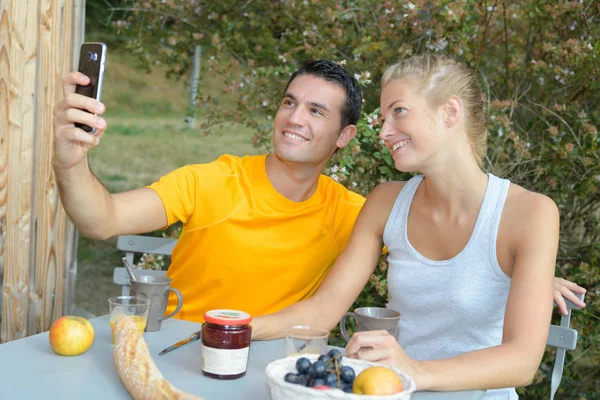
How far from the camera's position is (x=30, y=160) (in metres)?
2.35

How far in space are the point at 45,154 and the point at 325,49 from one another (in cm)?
173

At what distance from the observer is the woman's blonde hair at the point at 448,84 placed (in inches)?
74.5

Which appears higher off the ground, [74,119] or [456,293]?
[74,119]

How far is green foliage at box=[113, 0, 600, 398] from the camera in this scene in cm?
312

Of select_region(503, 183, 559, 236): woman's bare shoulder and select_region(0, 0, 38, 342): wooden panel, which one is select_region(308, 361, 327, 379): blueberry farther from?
select_region(0, 0, 38, 342): wooden panel

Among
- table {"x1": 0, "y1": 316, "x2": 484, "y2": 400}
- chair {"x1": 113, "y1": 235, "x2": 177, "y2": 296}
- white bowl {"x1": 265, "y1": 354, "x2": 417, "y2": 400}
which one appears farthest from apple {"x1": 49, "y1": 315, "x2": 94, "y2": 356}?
chair {"x1": 113, "y1": 235, "x2": 177, "y2": 296}

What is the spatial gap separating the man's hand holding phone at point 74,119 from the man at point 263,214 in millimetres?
351

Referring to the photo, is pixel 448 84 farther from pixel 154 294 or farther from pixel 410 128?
pixel 154 294

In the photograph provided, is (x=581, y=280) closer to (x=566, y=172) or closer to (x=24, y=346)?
(x=566, y=172)

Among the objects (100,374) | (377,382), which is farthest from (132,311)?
(377,382)

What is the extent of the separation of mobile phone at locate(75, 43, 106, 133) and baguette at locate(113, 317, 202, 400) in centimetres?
50

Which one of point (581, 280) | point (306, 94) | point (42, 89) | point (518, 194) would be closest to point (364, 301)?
point (581, 280)

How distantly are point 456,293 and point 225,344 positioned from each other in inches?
28.7

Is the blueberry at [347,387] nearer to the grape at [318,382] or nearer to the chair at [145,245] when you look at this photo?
the grape at [318,382]
